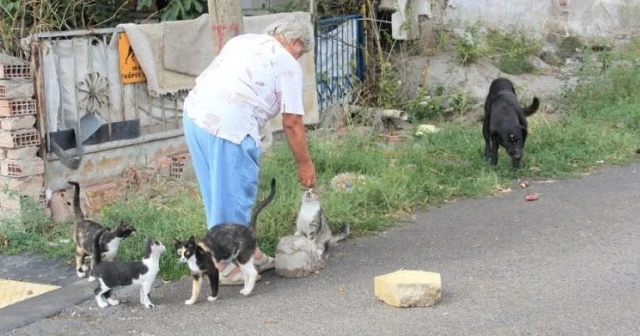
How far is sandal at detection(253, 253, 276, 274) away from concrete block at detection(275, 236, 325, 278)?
0.27ft

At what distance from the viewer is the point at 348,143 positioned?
8992 mm

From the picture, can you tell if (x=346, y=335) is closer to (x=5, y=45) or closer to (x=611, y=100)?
(x=5, y=45)

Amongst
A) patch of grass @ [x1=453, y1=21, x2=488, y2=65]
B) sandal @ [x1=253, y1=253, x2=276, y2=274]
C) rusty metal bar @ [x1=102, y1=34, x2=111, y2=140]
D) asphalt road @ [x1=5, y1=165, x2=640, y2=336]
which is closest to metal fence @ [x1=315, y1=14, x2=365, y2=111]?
patch of grass @ [x1=453, y1=21, x2=488, y2=65]

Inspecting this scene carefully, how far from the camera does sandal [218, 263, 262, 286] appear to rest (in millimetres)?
5715

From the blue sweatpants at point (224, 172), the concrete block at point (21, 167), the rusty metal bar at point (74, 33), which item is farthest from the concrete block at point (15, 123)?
the blue sweatpants at point (224, 172)

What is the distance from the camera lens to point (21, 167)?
689 centimetres

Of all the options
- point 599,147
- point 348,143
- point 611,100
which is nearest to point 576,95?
point 611,100

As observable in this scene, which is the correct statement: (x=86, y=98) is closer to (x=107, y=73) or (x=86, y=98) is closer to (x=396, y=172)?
(x=107, y=73)

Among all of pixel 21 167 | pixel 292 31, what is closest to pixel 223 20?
pixel 292 31

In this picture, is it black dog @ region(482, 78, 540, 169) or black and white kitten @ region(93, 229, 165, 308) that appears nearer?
black and white kitten @ region(93, 229, 165, 308)

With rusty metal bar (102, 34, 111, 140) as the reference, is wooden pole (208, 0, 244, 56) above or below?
above

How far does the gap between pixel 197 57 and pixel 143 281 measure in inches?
150

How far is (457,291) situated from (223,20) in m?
2.61

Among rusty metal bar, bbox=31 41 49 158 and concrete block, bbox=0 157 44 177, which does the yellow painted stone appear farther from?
rusty metal bar, bbox=31 41 49 158
